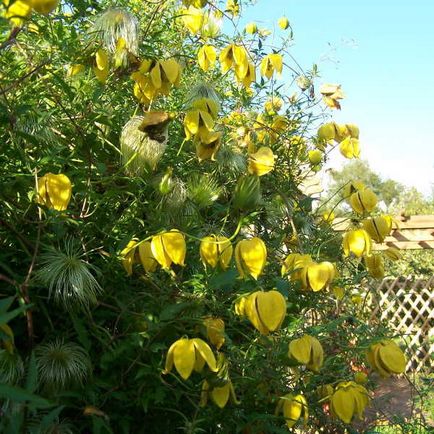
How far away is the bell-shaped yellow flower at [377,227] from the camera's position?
1381mm

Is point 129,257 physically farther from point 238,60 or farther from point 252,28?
point 252,28

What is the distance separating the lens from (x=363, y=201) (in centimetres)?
142

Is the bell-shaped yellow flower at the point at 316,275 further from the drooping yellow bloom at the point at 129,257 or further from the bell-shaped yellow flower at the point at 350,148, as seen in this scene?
the bell-shaped yellow flower at the point at 350,148

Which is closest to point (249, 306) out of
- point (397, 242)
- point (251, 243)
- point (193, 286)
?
point (251, 243)

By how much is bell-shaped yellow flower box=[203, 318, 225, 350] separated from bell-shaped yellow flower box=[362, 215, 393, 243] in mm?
498

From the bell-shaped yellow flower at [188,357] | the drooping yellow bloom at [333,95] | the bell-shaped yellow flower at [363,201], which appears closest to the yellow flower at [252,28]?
the drooping yellow bloom at [333,95]

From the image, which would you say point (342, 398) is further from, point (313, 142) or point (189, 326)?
point (313, 142)

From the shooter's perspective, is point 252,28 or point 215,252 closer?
point 215,252

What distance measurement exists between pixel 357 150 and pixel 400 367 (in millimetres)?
661

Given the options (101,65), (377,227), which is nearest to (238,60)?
(101,65)

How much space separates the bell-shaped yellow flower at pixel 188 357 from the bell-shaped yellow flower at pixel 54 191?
0.92ft

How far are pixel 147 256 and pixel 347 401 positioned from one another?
1.58 feet

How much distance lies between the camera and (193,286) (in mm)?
Answer: 1209

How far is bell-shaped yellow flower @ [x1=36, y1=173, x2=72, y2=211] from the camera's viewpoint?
3.13 feet
